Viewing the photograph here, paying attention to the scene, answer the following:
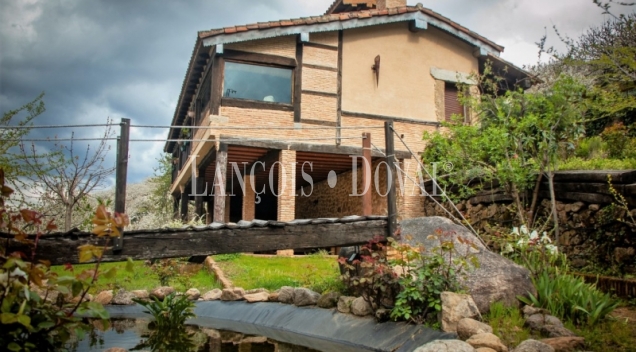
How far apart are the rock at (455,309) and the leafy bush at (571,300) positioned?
2.08ft

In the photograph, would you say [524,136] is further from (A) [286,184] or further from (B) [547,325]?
(A) [286,184]

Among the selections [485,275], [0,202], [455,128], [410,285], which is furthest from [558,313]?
[455,128]

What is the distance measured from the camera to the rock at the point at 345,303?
5707mm

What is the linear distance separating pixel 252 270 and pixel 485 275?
4.97 meters

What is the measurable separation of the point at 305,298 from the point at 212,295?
191 centimetres

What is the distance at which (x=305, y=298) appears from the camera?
250 inches

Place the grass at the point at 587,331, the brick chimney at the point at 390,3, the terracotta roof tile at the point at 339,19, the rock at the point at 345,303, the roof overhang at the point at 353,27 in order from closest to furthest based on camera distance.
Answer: the grass at the point at 587,331
the rock at the point at 345,303
the terracotta roof tile at the point at 339,19
the roof overhang at the point at 353,27
the brick chimney at the point at 390,3

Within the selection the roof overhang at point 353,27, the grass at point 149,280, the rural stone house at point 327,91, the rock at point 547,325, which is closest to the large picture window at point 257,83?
the rural stone house at point 327,91

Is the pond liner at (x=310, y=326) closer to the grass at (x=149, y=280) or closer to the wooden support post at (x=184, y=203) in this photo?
the grass at (x=149, y=280)

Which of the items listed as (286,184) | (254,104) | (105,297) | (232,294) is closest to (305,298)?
(232,294)

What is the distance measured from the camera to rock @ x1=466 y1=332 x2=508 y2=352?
3.98 m

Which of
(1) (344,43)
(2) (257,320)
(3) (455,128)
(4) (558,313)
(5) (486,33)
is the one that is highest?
(5) (486,33)

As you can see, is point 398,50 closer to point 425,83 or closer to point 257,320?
point 425,83

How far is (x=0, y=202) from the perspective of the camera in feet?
9.43
